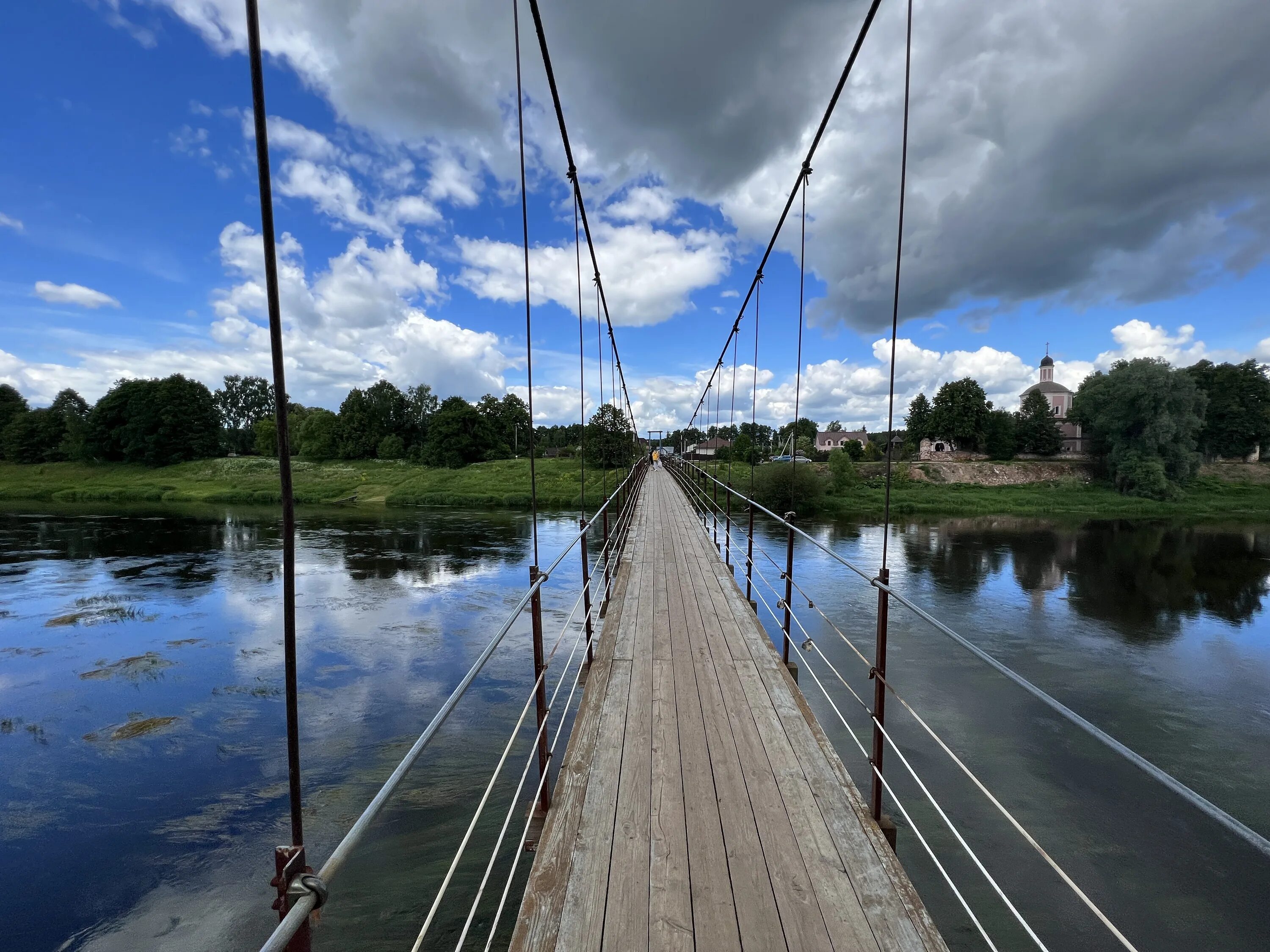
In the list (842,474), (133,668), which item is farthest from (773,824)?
(842,474)

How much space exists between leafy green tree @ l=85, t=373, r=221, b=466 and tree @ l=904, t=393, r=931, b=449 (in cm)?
4625

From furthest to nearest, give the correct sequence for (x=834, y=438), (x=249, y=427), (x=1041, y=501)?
1. (x=834, y=438)
2. (x=249, y=427)
3. (x=1041, y=501)

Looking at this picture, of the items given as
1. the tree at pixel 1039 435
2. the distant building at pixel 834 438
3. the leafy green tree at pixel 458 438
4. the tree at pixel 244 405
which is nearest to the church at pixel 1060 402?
the tree at pixel 1039 435

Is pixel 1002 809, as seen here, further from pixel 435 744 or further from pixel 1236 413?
pixel 1236 413

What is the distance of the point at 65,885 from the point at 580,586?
26.9 feet

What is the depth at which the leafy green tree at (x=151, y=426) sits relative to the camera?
3391 cm

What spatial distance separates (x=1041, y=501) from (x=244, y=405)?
189 feet

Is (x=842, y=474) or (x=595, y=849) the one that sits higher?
(x=842, y=474)

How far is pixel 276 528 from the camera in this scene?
1844 centimetres

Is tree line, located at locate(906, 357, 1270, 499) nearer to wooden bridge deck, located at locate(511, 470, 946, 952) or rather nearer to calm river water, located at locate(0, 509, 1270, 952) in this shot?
calm river water, located at locate(0, 509, 1270, 952)

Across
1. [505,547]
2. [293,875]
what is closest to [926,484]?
[505,547]

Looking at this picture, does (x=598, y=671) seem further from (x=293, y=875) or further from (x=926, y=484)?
(x=926, y=484)

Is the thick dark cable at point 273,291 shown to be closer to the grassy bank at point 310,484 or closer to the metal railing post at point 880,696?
the metal railing post at point 880,696

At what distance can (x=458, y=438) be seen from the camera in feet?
127
